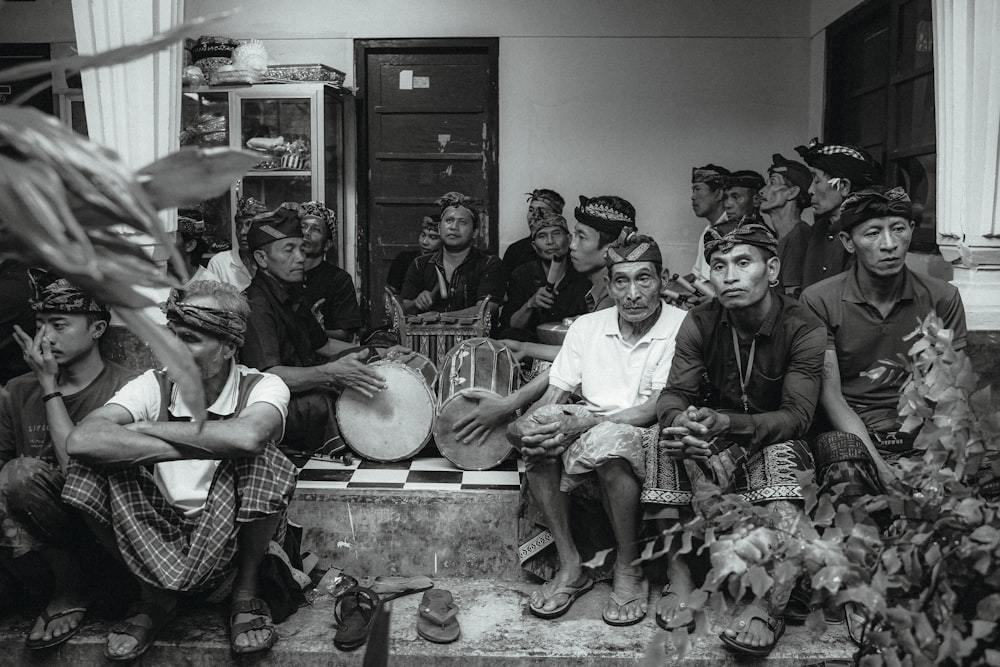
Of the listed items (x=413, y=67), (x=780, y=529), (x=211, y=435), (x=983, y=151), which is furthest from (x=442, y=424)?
(x=413, y=67)

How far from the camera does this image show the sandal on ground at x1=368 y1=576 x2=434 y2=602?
427 cm

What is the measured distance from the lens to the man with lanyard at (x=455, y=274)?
A: 21.2 feet

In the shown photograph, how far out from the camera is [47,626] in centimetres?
383

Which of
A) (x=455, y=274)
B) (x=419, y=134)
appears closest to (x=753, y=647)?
(x=455, y=274)

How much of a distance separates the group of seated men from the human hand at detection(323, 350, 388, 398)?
48cm

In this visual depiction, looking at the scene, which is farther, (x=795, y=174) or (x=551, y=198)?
(x=551, y=198)

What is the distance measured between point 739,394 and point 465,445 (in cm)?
134

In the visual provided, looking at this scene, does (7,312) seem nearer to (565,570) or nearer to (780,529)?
(565,570)

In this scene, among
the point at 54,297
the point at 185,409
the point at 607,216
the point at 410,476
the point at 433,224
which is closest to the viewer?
the point at 185,409

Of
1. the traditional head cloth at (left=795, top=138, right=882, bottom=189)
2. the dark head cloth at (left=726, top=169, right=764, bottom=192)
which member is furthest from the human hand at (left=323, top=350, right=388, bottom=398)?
the dark head cloth at (left=726, top=169, right=764, bottom=192)

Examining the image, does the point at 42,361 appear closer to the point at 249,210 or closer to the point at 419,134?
the point at 249,210

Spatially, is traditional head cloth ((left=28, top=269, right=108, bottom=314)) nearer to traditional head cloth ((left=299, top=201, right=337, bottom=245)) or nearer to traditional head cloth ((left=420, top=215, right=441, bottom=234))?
traditional head cloth ((left=299, top=201, right=337, bottom=245))

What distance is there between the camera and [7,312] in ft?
14.9

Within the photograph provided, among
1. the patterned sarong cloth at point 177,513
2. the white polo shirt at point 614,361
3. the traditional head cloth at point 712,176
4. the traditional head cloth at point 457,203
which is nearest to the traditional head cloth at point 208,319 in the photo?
the patterned sarong cloth at point 177,513
